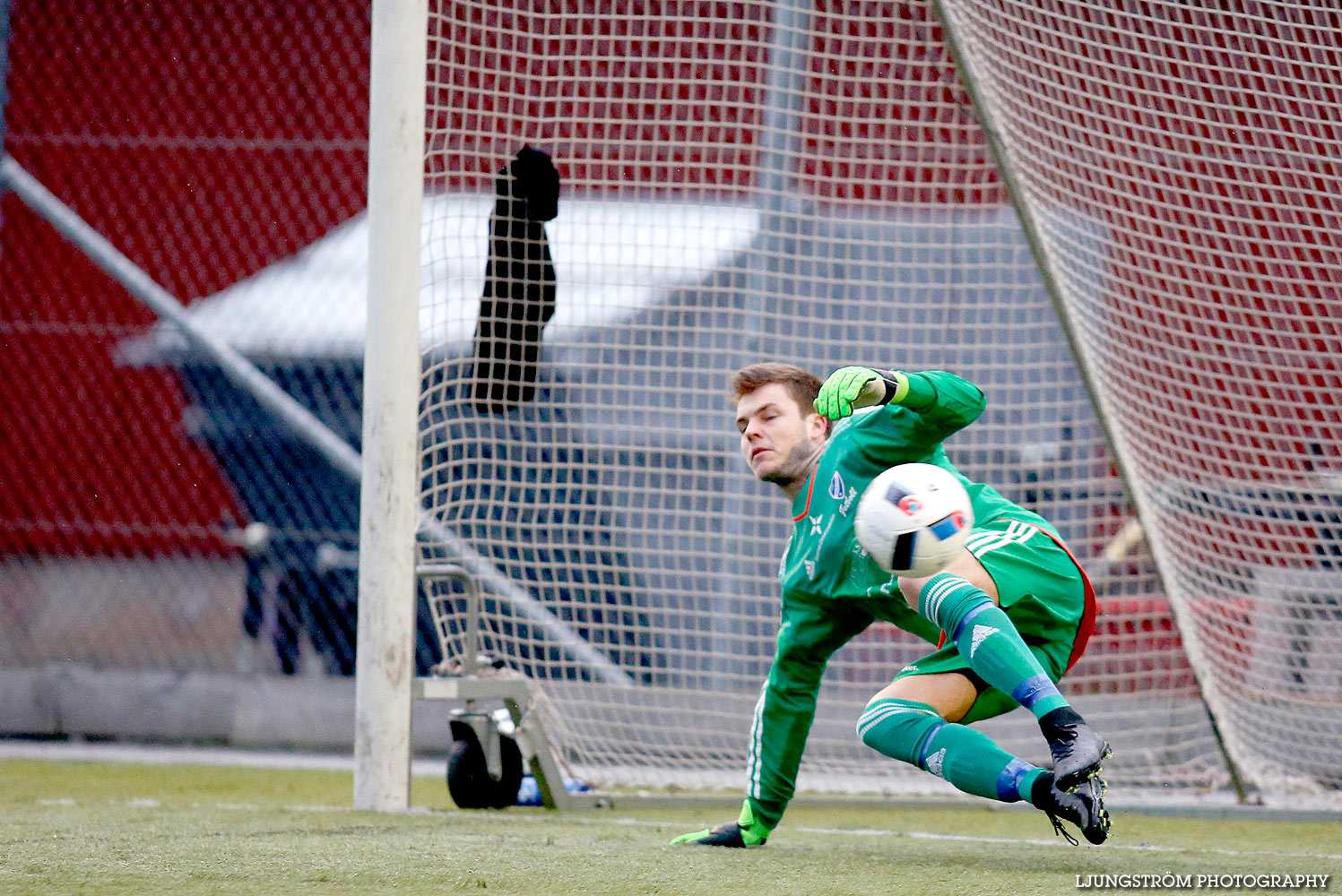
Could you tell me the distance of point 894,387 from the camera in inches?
105

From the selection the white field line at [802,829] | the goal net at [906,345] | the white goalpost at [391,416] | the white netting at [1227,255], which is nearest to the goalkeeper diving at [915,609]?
the white field line at [802,829]

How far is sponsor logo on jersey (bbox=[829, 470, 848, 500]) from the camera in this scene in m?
2.92

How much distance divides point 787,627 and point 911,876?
0.73 meters

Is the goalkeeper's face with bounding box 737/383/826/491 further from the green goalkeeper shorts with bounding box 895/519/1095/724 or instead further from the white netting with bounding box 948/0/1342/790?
the white netting with bounding box 948/0/1342/790

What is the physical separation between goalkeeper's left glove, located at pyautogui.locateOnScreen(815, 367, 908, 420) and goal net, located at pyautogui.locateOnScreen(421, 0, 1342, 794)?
164 cm

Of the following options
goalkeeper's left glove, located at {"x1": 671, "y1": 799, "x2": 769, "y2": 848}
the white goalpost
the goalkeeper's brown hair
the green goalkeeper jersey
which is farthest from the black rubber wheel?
the goalkeeper's brown hair

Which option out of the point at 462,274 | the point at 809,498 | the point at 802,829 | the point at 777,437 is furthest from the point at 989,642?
the point at 462,274

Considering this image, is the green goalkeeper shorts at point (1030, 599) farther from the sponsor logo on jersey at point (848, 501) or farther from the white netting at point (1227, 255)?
the white netting at point (1227, 255)

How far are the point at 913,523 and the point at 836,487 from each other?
463 millimetres

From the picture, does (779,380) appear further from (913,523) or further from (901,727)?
(901,727)

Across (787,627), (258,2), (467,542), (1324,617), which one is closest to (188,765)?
(467,542)

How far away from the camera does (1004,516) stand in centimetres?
297

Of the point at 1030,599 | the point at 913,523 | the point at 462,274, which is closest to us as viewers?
the point at 913,523

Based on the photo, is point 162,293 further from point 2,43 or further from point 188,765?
point 188,765
